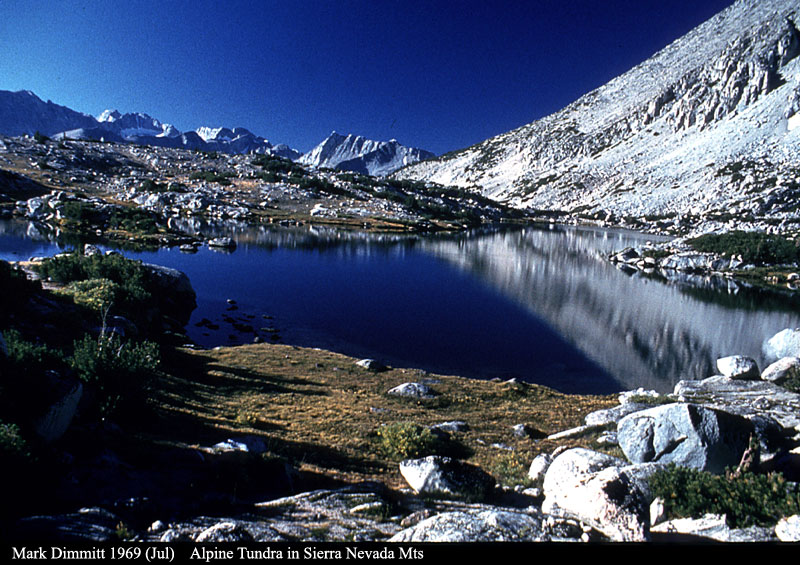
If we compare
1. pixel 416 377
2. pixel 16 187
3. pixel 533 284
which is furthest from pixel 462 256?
pixel 16 187

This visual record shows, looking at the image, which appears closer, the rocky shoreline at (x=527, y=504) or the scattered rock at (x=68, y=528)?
the scattered rock at (x=68, y=528)

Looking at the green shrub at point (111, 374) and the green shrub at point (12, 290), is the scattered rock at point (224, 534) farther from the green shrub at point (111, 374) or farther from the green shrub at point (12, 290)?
the green shrub at point (12, 290)

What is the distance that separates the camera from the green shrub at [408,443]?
1346cm

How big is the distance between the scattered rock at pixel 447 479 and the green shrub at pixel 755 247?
8610 cm

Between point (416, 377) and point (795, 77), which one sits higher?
point (795, 77)

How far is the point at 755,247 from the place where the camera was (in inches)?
2884

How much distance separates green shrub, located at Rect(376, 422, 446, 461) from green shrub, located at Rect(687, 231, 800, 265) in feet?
278

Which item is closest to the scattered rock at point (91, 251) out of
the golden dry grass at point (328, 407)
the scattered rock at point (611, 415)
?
the golden dry grass at point (328, 407)

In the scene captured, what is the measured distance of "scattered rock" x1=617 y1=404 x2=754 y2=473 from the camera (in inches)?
427

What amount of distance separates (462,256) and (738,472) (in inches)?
2904

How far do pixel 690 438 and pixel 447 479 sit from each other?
671cm

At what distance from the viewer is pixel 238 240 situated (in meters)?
84.4

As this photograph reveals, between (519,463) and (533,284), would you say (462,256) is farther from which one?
(519,463)

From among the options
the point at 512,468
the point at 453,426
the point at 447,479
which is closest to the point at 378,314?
the point at 453,426
